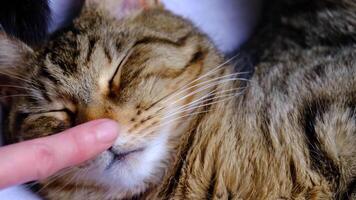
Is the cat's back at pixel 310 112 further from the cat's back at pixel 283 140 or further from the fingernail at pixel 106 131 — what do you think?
the fingernail at pixel 106 131

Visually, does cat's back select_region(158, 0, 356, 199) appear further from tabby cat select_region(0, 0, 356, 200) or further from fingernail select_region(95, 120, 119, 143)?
fingernail select_region(95, 120, 119, 143)

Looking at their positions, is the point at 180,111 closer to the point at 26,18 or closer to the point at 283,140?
the point at 283,140

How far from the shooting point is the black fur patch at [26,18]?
3.47ft

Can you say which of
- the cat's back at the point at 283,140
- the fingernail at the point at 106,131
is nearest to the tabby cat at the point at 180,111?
the cat's back at the point at 283,140

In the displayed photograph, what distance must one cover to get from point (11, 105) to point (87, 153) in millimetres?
512

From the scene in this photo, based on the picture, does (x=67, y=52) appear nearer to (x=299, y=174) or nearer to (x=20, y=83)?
(x=20, y=83)

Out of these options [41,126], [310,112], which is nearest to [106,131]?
[41,126]

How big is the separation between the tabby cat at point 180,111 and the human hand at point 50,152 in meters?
0.17

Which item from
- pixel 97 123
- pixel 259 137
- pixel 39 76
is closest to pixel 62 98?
pixel 39 76

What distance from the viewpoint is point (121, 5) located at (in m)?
1.31

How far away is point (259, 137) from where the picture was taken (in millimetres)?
1075

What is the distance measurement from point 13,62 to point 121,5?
1.08 ft

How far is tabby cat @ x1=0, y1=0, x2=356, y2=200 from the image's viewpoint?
1016mm

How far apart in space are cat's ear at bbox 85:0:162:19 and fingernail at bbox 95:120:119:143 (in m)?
0.51
